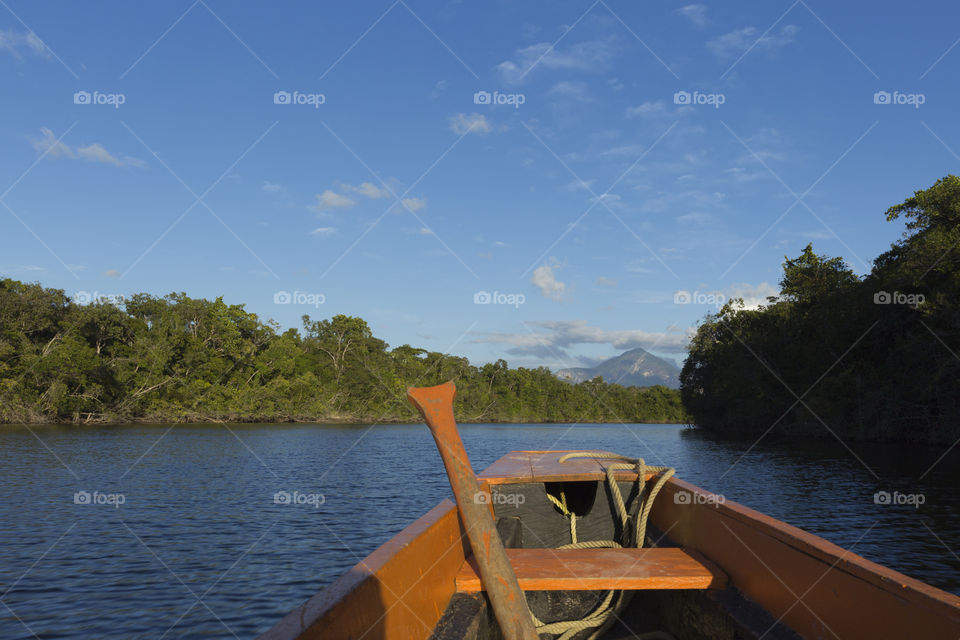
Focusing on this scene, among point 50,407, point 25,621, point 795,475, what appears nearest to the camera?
point 25,621

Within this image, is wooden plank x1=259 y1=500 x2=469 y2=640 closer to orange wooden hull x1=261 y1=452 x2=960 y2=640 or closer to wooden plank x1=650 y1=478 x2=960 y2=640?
orange wooden hull x1=261 y1=452 x2=960 y2=640

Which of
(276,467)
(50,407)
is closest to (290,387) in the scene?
(50,407)

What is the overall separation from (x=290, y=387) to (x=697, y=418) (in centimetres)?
4226

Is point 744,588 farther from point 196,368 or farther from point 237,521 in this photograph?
point 196,368

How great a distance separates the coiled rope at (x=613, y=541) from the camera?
376 centimetres

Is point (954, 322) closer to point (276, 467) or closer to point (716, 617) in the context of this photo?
point (716, 617)

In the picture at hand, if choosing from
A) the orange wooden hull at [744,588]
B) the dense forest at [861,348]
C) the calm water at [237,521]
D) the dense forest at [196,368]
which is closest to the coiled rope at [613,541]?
the orange wooden hull at [744,588]

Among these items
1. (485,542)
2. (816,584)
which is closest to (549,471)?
(816,584)

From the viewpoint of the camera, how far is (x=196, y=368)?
54.8 metres

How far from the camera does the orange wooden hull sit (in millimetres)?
1978

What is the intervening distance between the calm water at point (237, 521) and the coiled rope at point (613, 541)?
4157 millimetres

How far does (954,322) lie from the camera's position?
2264 cm

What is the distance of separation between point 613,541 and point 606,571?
5.05 ft

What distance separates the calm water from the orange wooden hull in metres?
4.62
